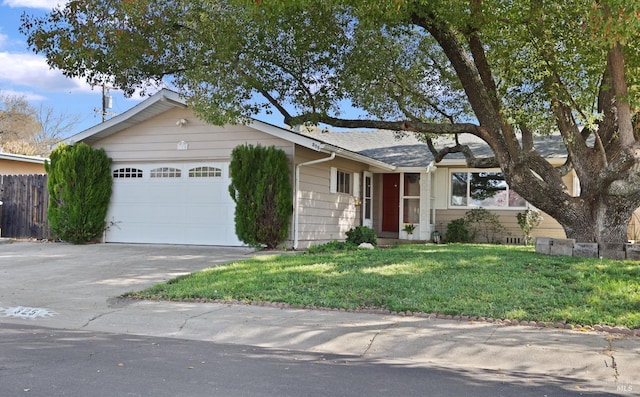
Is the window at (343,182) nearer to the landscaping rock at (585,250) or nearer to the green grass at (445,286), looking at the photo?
A: the green grass at (445,286)

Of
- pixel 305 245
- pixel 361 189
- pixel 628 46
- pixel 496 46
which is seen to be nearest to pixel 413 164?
pixel 361 189

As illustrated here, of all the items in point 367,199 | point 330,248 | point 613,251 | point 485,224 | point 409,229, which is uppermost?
point 367,199

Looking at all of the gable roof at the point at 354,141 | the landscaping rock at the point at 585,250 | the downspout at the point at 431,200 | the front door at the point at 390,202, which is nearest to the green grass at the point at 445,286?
the landscaping rock at the point at 585,250

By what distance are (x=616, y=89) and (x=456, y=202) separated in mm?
9661

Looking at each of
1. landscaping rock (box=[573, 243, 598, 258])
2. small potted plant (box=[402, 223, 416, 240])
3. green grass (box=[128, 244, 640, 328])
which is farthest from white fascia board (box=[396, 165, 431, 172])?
landscaping rock (box=[573, 243, 598, 258])

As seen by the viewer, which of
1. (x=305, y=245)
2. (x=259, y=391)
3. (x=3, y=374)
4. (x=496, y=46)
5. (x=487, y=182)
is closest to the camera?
(x=259, y=391)

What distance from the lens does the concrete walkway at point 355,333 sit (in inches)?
214

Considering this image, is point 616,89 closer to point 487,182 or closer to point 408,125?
point 408,125

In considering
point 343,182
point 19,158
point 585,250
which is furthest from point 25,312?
point 19,158

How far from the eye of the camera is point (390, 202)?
20.6 metres

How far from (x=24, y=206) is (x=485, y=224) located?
49.1 ft

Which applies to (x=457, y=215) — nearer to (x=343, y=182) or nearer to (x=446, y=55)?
(x=343, y=182)

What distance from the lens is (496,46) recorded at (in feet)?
40.5

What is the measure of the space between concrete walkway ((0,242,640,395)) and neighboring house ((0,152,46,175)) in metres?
14.7
